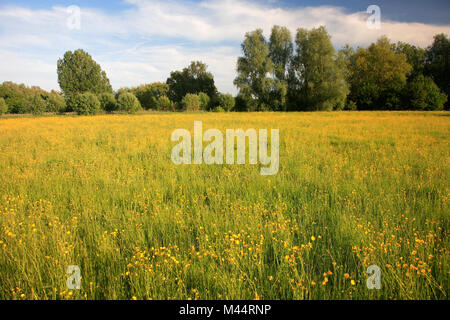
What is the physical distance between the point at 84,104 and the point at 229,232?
48634 mm

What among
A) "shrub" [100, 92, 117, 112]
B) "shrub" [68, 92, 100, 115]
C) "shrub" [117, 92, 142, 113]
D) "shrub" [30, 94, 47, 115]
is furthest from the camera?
"shrub" [100, 92, 117, 112]

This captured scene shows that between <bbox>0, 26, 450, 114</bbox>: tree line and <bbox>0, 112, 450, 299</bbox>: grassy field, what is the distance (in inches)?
1789

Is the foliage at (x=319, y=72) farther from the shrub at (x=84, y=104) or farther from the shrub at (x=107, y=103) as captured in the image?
the shrub at (x=84, y=104)

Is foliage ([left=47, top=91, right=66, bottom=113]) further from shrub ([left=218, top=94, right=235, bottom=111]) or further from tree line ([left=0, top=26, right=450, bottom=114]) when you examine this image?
shrub ([left=218, top=94, right=235, bottom=111])

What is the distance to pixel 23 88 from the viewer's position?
95.3 m

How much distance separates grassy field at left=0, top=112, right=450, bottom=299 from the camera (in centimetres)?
275

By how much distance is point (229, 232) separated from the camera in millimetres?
3510

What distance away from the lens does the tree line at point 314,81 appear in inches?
1880

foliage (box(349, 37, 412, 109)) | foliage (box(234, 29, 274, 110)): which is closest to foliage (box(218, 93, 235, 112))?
foliage (box(234, 29, 274, 110))

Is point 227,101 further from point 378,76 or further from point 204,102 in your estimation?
point 378,76

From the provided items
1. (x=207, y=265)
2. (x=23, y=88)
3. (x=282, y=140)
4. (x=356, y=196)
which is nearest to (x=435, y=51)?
(x=282, y=140)

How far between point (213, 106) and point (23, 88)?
282ft

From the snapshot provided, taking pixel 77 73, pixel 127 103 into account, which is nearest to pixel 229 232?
pixel 127 103

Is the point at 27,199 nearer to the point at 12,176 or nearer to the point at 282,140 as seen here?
the point at 12,176
